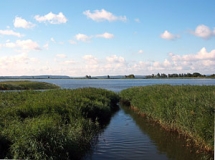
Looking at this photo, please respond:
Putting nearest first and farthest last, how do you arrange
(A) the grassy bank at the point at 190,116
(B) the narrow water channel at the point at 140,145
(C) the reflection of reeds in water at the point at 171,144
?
(A) the grassy bank at the point at 190,116
(B) the narrow water channel at the point at 140,145
(C) the reflection of reeds in water at the point at 171,144

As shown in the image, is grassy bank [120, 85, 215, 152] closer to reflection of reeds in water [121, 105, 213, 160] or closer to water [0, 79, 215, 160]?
reflection of reeds in water [121, 105, 213, 160]

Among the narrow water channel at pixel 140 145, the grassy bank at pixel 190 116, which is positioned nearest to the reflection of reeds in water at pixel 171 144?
the narrow water channel at pixel 140 145

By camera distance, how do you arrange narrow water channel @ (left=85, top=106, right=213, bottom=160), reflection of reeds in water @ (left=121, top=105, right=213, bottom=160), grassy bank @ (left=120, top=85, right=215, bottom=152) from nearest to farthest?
grassy bank @ (left=120, top=85, right=215, bottom=152) < narrow water channel @ (left=85, top=106, right=213, bottom=160) < reflection of reeds in water @ (left=121, top=105, right=213, bottom=160)

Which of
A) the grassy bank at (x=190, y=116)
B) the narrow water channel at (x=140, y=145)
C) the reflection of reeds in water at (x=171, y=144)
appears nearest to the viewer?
the grassy bank at (x=190, y=116)

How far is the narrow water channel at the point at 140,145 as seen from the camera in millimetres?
13992

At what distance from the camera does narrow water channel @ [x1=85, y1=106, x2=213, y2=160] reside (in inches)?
551

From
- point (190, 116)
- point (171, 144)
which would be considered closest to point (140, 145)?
point (171, 144)

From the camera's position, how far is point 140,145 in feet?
53.3

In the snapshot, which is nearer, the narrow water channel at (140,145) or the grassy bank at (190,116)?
the grassy bank at (190,116)

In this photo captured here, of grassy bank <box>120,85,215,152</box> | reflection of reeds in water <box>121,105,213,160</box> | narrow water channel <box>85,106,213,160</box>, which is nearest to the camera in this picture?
grassy bank <box>120,85,215,152</box>

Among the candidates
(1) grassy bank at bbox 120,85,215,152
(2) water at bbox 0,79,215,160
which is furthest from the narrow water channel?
(1) grassy bank at bbox 120,85,215,152

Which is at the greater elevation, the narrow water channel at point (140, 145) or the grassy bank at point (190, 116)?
the grassy bank at point (190, 116)

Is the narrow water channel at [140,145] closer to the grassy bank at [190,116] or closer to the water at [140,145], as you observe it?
the water at [140,145]

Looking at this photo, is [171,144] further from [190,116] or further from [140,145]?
[190,116]
